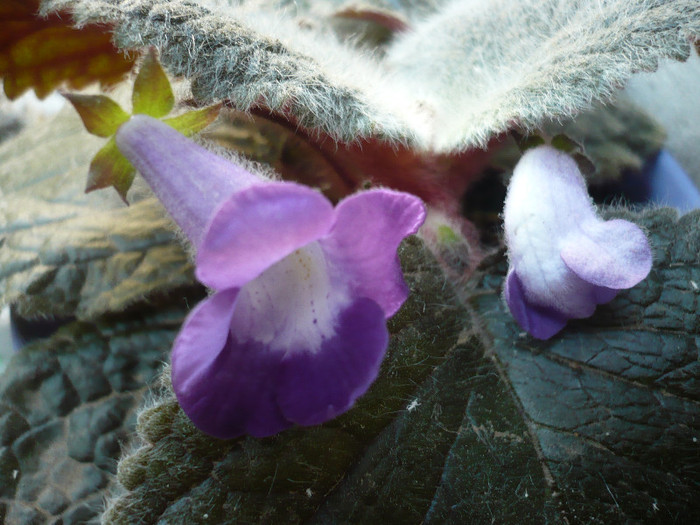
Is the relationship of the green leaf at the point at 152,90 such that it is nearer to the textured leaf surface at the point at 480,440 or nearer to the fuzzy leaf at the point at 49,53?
the fuzzy leaf at the point at 49,53

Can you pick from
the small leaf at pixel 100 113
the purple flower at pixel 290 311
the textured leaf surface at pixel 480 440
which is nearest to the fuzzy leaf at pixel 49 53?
the small leaf at pixel 100 113

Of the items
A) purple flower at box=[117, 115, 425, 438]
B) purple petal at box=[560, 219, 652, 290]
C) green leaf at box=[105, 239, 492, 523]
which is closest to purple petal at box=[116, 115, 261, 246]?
purple flower at box=[117, 115, 425, 438]

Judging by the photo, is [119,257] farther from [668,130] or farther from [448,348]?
[668,130]

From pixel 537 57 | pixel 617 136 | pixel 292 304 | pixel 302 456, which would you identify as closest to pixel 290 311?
pixel 292 304

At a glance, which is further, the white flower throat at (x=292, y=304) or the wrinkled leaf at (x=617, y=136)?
the wrinkled leaf at (x=617, y=136)

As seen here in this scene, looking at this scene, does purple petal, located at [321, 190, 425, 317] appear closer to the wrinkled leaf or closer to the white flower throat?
the white flower throat
